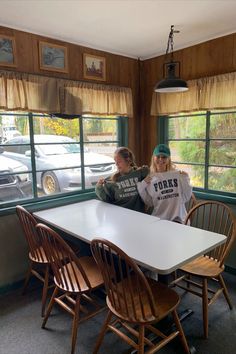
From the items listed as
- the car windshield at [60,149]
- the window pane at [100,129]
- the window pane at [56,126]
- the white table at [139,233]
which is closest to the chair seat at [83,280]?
the white table at [139,233]

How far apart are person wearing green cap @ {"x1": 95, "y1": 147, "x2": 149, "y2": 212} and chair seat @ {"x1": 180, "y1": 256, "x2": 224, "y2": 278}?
79 cm

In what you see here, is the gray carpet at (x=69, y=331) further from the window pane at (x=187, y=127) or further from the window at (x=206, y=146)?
the window pane at (x=187, y=127)

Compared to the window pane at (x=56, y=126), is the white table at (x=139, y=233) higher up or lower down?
lower down

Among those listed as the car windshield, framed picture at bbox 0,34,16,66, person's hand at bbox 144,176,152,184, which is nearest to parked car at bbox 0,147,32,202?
the car windshield

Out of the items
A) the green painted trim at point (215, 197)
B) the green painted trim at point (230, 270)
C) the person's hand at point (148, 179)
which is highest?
the person's hand at point (148, 179)

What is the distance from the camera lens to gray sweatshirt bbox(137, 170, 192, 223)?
249 centimetres

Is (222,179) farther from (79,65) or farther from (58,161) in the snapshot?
(79,65)

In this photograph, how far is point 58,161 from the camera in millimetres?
3010

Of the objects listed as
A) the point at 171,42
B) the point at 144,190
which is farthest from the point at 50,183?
the point at 171,42

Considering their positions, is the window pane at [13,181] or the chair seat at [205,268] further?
the window pane at [13,181]

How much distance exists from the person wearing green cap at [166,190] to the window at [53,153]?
0.95 meters

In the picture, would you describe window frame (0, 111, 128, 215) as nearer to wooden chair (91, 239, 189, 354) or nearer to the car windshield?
the car windshield

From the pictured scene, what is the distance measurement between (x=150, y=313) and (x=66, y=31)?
2.48 meters

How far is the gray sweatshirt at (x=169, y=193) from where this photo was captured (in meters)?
2.49
